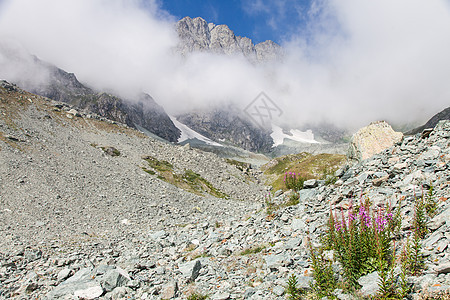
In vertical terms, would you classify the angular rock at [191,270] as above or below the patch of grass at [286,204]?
below

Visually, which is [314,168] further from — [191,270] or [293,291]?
[293,291]

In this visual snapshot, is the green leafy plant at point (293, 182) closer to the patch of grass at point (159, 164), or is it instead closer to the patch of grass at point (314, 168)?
the patch of grass at point (314, 168)

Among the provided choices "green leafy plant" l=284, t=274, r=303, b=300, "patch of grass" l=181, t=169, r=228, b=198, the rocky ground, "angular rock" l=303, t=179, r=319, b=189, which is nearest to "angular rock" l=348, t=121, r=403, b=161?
the rocky ground

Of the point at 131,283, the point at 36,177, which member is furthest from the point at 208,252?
the point at 36,177

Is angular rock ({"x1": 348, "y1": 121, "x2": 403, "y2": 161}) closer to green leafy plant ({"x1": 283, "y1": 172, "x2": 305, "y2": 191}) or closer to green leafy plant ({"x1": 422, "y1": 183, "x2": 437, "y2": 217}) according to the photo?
green leafy plant ({"x1": 283, "y1": 172, "x2": 305, "y2": 191})

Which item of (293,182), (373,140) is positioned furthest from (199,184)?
(373,140)

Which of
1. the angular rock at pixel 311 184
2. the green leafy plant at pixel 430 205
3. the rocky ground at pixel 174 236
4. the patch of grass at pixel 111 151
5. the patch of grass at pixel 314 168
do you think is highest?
the patch of grass at pixel 314 168

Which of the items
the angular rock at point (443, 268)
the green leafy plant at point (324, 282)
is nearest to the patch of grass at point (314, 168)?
the green leafy plant at point (324, 282)

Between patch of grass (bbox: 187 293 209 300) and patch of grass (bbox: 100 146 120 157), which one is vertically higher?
patch of grass (bbox: 100 146 120 157)

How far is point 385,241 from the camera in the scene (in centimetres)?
708

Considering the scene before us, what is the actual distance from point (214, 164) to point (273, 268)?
71624 mm

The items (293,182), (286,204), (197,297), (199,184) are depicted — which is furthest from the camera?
(199,184)

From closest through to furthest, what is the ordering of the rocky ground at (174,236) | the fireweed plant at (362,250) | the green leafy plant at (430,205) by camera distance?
the fireweed plant at (362,250) → the green leafy plant at (430,205) → the rocky ground at (174,236)

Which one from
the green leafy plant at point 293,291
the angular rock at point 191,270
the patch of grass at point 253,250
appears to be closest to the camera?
the green leafy plant at point 293,291
